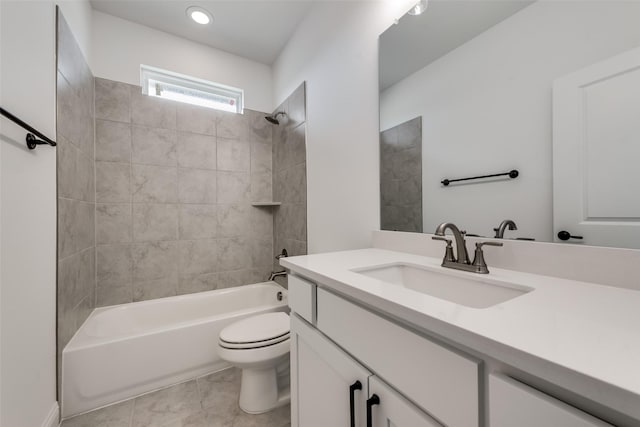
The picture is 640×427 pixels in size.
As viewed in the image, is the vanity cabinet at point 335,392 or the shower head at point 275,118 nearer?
the vanity cabinet at point 335,392

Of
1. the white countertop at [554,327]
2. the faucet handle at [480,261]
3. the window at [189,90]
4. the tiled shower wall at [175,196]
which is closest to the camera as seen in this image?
the white countertop at [554,327]

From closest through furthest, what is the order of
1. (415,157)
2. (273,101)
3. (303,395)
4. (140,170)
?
(303,395) → (415,157) → (140,170) → (273,101)

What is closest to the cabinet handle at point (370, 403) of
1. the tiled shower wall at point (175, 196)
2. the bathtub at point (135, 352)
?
the bathtub at point (135, 352)

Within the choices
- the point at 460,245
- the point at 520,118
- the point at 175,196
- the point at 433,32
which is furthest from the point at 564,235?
the point at 175,196

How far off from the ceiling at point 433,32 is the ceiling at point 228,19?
104cm

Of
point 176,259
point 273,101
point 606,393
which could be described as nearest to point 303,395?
point 606,393

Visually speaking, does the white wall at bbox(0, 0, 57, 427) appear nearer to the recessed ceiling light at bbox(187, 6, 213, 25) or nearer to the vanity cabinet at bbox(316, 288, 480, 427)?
the recessed ceiling light at bbox(187, 6, 213, 25)

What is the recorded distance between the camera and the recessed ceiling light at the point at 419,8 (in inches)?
43.5

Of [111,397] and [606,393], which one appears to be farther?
[111,397]

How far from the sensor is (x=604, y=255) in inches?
25.2

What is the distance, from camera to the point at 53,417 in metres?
1.22

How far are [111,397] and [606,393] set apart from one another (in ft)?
6.90

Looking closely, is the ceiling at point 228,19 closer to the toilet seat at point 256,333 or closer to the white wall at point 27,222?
the white wall at point 27,222

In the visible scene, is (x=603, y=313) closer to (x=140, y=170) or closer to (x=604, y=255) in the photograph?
(x=604, y=255)
